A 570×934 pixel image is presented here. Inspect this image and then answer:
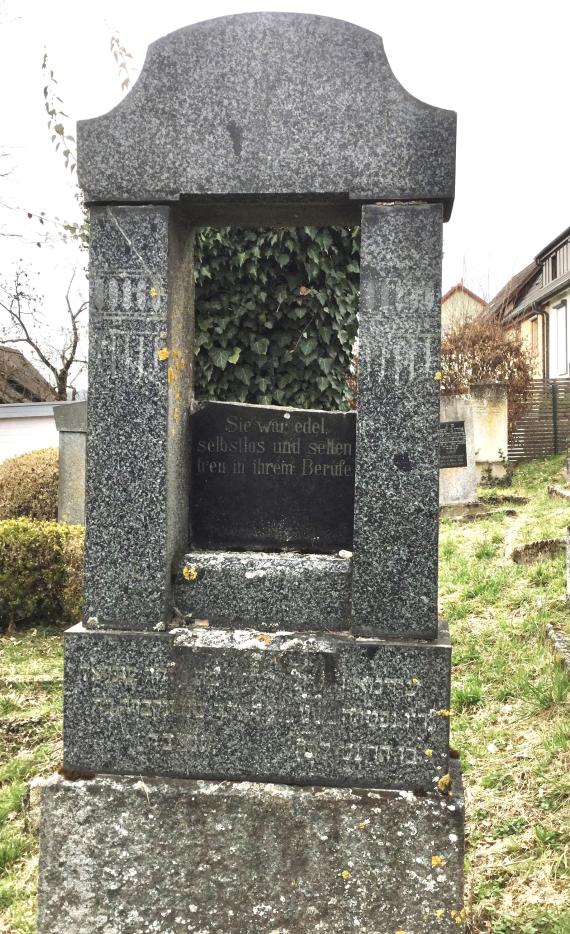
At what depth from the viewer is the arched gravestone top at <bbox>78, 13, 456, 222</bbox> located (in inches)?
95.3

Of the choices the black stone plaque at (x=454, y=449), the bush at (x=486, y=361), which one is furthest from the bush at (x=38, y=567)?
the bush at (x=486, y=361)

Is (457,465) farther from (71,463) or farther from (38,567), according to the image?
(38,567)

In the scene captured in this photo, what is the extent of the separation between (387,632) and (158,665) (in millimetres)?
772

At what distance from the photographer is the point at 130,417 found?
2549 mm

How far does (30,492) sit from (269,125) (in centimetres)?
737

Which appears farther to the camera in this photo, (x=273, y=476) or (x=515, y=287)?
(x=515, y=287)

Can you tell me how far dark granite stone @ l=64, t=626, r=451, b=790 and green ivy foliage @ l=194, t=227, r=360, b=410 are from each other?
93.0 inches

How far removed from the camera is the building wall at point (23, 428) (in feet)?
55.6

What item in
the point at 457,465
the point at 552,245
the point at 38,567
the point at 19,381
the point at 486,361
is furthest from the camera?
the point at 19,381

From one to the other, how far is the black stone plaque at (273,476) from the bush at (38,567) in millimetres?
3557

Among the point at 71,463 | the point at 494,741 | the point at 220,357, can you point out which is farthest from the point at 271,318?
the point at 71,463

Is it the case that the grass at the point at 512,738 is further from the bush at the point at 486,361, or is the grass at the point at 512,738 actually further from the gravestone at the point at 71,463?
the bush at the point at 486,361

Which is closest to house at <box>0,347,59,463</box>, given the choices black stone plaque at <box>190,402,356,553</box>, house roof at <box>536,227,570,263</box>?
black stone plaque at <box>190,402,356,553</box>

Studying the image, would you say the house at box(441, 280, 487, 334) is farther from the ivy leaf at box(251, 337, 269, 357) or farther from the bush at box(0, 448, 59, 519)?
the ivy leaf at box(251, 337, 269, 357)
